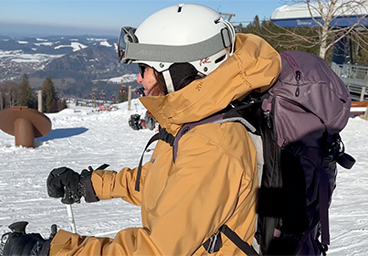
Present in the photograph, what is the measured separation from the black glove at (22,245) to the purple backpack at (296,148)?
0.68m

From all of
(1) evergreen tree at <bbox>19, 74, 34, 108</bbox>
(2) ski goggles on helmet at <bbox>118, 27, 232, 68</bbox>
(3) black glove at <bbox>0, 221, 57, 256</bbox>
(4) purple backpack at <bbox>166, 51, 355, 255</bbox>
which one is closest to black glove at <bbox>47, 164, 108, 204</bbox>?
(3) black glove at <bbox>0, 221, 57, 256</bbox>

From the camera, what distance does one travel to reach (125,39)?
5.98 ft

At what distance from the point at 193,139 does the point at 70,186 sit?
1.26 metres

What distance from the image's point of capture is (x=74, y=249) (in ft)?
4.31

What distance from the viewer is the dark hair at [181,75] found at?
62.9 inches

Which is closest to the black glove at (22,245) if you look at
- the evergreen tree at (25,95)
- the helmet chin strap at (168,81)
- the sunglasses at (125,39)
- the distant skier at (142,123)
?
the helmet chin strap at (168,81)

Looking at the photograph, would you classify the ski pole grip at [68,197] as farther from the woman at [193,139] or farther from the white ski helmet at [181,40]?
the white ski helmet at [181,40]

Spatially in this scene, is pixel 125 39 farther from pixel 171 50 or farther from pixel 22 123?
pixel 22 123

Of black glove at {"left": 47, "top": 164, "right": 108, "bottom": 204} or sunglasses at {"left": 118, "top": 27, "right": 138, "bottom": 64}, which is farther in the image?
black glove at {"left": 47, "top": 164, "right": 108, "bottom": 204}

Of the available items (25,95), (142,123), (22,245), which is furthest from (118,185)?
(25,95)

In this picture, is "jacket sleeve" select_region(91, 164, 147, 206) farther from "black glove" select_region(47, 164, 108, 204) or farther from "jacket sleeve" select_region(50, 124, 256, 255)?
"jacket sleeve" select_region(50, 124, 256, 255)

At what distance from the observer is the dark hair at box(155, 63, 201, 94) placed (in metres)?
1.60

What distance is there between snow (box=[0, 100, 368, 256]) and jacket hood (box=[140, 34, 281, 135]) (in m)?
3.25

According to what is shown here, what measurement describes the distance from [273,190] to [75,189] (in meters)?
1.30
